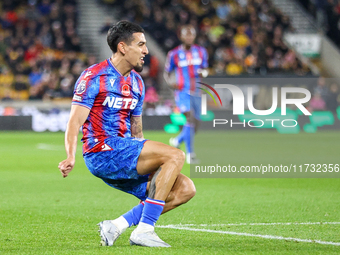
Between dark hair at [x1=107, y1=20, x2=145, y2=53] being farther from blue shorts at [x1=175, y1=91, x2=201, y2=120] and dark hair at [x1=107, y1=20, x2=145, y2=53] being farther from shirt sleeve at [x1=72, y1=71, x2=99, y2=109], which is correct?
blue shorts at [x1=175, y1=91, x2=201, y2=120]

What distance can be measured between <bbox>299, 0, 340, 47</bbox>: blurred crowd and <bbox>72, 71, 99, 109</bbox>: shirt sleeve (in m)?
24.2

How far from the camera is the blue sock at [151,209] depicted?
478 cm

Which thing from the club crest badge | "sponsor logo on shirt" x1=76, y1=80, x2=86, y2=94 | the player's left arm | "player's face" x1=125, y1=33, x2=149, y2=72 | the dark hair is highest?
the dark hair

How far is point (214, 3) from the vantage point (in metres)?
27.6

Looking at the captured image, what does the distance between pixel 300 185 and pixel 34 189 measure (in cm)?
393

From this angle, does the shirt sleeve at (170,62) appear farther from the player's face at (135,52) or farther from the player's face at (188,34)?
the player's face at (135,52)

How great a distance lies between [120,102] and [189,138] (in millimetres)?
7287

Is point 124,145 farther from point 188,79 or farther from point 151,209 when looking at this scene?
point 188,79

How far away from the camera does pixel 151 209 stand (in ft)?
15.7

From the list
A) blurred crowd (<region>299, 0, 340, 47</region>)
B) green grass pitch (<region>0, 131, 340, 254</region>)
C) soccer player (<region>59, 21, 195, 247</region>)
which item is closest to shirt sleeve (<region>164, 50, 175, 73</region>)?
green grass pitch (<region>0, 131, 340, 254</region>)

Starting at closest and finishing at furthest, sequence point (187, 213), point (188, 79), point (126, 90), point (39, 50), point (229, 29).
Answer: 1. point (126, 90)
2. point (187, 213)
3. point (188, 79)
4. point (39, 50)
5. point (229, 29)

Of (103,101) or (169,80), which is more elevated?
(103,101)

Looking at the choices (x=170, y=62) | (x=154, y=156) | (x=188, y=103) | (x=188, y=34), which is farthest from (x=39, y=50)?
(x=154, y=156)

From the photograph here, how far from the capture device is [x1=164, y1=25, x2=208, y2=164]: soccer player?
40.3 ft
